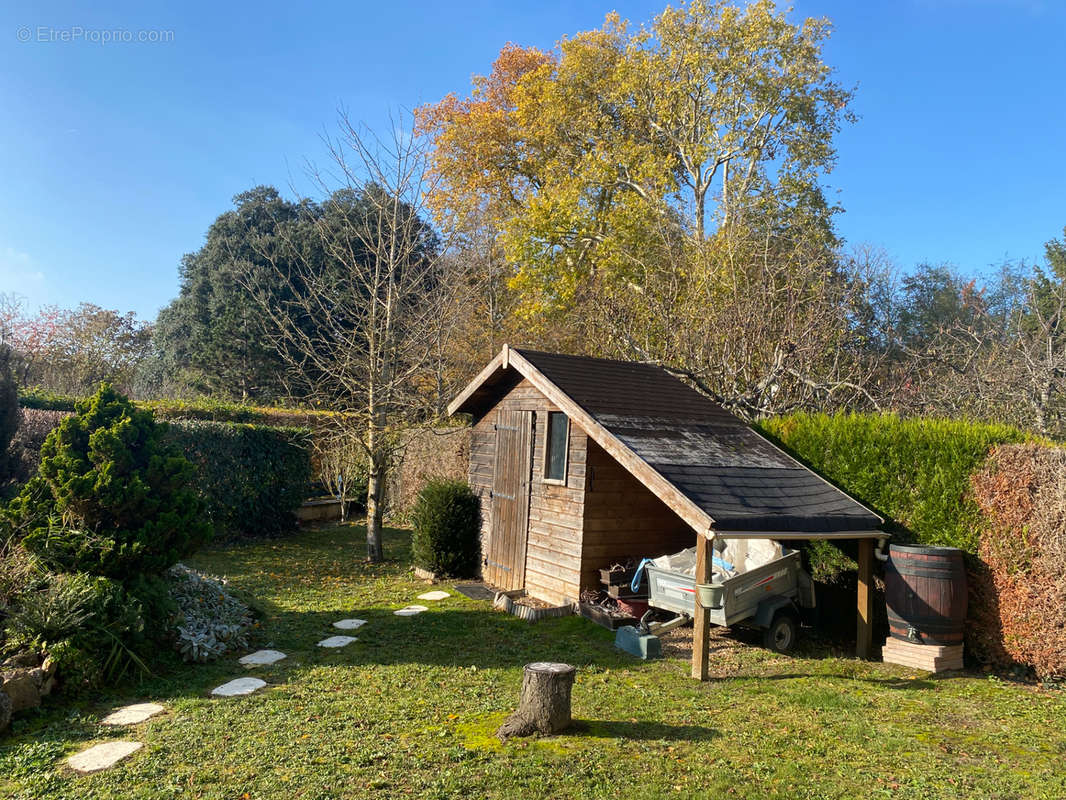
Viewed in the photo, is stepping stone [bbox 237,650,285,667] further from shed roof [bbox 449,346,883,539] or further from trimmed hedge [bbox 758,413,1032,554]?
trimmed hedge [bbox 758,413,1032,554]

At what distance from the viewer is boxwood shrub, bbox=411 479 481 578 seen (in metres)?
10.8

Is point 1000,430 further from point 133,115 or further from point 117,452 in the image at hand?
point 133,115

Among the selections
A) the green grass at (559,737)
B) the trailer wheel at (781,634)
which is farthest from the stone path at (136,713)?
the trailer wheel at (781,634)

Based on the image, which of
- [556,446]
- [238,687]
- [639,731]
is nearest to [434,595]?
[556,446]

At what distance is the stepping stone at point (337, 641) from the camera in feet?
23.8

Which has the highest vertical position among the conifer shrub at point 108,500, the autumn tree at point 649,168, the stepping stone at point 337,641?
the autumn tree at point 649,168

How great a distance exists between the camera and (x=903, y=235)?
56.9 ft

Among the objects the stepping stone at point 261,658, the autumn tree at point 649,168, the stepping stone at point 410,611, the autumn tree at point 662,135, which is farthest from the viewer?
the autumn tree at point 662,135

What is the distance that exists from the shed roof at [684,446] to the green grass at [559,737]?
156 cm

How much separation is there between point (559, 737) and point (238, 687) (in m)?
2.93

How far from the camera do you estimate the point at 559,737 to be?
4.86 metres

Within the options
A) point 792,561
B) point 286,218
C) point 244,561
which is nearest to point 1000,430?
point 792,561

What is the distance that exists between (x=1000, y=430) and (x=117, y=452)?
9.09m

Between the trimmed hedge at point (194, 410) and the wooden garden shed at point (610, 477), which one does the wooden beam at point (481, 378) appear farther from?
the trimmed hedge at point (194, 410)
